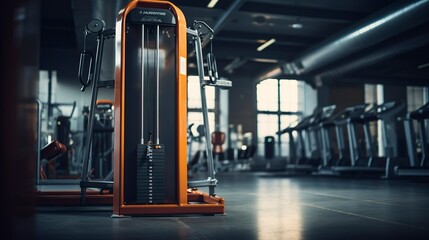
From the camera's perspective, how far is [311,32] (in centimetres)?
1340

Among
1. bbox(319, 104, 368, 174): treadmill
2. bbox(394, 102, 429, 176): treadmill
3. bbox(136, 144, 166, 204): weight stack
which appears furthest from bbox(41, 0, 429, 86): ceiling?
bbox(136, 144, 166, 204): weight stack

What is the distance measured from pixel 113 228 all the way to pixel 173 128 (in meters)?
0.85

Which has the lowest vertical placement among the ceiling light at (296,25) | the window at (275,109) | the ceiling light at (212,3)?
the window at (275,109)

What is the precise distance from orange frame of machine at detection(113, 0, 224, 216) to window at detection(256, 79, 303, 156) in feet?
50.2

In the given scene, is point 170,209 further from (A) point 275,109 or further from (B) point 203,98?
(A) point 275,109

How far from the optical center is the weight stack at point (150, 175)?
8.82 feet

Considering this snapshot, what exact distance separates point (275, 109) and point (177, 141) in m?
15.7

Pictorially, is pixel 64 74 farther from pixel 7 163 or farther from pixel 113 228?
pixel 7 163

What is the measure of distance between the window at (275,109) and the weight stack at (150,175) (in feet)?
50.6

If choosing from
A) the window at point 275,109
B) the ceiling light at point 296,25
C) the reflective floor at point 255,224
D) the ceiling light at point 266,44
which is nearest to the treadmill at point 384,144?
the ceiling light at point 296,25

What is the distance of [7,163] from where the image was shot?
2.73 ft

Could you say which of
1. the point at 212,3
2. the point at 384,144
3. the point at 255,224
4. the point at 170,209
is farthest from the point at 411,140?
the point at 255,224

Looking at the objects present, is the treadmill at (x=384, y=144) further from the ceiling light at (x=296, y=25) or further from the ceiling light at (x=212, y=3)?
the ceiling light at (x=212, y=3)

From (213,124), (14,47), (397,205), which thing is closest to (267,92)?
(213,124)
